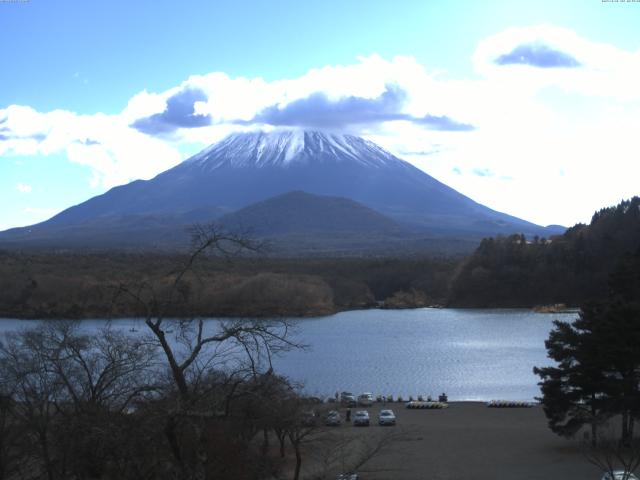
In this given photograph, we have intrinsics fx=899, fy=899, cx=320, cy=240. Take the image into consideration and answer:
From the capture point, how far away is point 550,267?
56.3 m

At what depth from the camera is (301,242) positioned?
11056 cm

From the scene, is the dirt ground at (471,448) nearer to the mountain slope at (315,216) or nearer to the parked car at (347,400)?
the parked car at (347,400)

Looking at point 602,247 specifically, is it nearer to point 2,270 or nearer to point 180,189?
point 2,270

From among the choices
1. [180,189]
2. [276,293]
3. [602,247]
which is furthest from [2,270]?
[180,189]

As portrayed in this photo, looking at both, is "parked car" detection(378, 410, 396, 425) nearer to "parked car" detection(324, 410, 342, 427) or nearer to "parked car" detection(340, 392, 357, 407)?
"parked car" detection(324, 410, 342, 427)

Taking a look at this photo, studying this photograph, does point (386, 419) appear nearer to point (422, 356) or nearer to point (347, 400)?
point (347, 400)

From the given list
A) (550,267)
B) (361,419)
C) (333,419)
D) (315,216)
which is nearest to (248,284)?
(550,267)

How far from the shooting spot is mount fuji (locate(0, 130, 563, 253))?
124 meters

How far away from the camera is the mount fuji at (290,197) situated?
12431 cm

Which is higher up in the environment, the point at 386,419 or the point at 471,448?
the point at 386,419

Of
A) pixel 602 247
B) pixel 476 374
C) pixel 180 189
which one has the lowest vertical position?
pixel 476 374

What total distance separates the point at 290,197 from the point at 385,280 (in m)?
66.3

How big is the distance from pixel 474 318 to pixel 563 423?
102ft

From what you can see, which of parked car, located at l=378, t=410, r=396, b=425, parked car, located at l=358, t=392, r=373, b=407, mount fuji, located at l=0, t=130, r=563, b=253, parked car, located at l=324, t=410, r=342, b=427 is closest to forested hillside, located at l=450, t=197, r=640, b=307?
parked car, located at l=358, t=392, r=373, b=407
